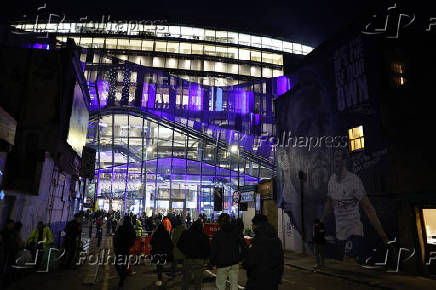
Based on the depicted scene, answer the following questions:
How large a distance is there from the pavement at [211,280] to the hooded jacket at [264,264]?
199 inches

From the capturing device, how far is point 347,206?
1438cm

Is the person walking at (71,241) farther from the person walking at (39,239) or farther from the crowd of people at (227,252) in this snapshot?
the crowd of people at (227,252)

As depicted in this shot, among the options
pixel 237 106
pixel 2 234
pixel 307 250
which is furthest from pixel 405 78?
pixel 237 106

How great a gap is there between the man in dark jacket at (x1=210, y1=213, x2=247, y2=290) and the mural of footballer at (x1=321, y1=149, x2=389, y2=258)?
9352 mm

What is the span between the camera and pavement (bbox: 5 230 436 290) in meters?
8.85

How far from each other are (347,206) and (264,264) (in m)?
11.6

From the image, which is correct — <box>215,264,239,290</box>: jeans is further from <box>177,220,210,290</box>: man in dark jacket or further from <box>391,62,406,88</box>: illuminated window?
<box>391,62,406,88</box>: illuminated window

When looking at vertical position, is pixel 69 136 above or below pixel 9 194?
above

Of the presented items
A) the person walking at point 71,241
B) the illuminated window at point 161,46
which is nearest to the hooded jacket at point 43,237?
the person walking at point 71,241

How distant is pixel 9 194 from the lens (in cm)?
995

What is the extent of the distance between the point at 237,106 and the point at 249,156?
7.76 meters

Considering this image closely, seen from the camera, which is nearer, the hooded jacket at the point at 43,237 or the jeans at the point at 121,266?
the jeans at the point at 121,266

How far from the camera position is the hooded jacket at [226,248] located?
5.81 meters

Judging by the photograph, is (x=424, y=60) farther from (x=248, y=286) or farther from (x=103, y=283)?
(x=103, y=283)
